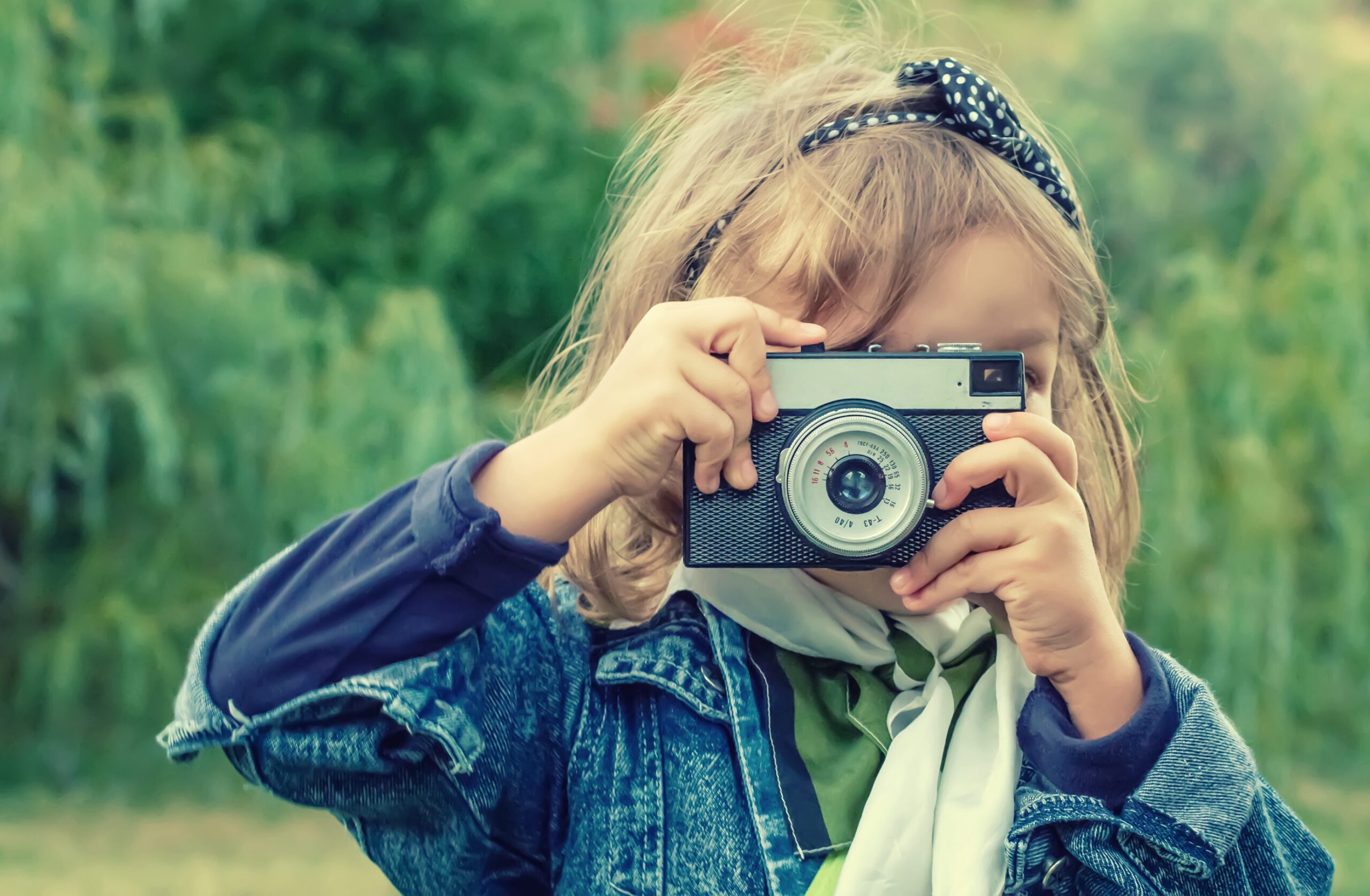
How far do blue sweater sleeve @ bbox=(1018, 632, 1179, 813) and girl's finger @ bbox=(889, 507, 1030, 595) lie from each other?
0.10 m

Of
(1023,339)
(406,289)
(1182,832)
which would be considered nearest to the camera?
(1182,832)

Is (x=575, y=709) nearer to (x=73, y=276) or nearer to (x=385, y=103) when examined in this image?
(x=73, y=276)

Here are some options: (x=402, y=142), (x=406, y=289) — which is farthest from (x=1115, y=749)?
(x=402, y=142)

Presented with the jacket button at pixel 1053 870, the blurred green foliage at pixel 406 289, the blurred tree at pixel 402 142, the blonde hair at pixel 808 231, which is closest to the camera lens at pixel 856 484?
the blonde hair at pixel 808 231

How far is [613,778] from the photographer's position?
0.72 meters

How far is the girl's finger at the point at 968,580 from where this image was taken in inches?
26.7

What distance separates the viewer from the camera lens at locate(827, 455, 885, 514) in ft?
2.23

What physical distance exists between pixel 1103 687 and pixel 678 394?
0.27 metres

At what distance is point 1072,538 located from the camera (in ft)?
2.23

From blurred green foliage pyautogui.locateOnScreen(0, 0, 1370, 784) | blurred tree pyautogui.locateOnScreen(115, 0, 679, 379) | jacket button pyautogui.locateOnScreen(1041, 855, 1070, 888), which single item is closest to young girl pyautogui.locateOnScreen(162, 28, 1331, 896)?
jacket button pyautogui.locateOnScreen(1041, 855, 1070, 888)

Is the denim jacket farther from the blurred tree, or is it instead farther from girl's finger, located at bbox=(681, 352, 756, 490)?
the blurred tree

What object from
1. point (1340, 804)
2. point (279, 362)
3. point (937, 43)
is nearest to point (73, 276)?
point (279, 362)

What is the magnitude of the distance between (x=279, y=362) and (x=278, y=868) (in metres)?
0.82

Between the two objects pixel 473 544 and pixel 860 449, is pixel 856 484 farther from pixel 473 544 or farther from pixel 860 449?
pixel 473 544
